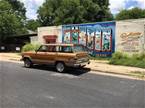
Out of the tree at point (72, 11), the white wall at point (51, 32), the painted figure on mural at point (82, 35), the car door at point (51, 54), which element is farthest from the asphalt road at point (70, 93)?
the tree at point (72, 11)

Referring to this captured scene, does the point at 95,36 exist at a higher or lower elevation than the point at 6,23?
lower

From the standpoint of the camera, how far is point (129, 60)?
18.1 metres

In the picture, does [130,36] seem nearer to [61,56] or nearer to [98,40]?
[98,40]

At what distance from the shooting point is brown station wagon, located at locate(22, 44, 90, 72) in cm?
1434

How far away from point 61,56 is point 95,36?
348 inches

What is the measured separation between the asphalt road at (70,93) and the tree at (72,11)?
111ft

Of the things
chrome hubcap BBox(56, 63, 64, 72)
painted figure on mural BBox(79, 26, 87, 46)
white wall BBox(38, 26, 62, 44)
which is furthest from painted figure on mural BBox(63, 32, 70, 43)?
chrome hubcap BBox(56, 63, 64, 72)

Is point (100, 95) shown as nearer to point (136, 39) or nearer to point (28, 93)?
point (28, 93)

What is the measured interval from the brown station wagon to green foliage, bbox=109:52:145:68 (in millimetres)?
3694

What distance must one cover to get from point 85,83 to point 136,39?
10.1 metres

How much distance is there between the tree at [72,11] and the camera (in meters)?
44.9

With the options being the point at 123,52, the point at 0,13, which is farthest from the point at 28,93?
the point at 0,13

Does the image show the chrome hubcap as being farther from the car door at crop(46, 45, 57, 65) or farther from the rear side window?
the rear side window

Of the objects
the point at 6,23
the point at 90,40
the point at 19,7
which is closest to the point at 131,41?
the point at 90,40
